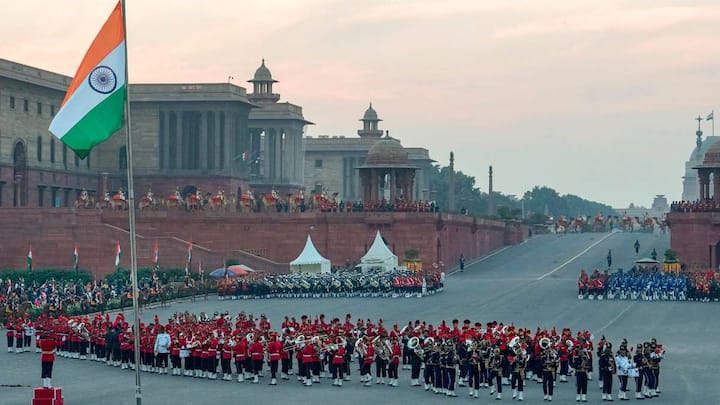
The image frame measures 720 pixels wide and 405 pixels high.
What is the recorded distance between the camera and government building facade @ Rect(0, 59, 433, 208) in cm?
9781

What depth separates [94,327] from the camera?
46.6m

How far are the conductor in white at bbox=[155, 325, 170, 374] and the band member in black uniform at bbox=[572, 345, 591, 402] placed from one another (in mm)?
11958

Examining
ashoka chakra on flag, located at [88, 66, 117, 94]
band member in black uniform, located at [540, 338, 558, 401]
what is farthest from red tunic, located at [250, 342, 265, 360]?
ashoka chakra on flag, located at [88, 66, 117, 94]

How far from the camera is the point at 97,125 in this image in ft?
94.0

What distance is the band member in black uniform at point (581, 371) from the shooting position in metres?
37.3

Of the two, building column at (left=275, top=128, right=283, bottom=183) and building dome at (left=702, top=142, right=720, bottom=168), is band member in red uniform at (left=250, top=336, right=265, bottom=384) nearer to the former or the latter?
building dome at (left=702, top=142, right=720, bottom=168)

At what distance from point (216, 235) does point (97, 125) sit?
2331 inches

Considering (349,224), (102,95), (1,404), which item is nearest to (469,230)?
(349,224)

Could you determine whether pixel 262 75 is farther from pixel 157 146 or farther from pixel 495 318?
pixel 495 318

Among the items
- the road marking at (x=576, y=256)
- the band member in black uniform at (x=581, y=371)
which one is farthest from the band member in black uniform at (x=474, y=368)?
the road marking at (x=576, y=256)

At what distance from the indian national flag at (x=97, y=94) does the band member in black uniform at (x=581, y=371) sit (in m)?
14.3

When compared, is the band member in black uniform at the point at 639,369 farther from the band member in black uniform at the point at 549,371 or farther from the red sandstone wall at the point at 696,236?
the red sandstone wall at the point at 696,236

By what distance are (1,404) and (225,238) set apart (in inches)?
2037

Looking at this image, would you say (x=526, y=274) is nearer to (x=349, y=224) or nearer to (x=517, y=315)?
(x=349, y=224)
